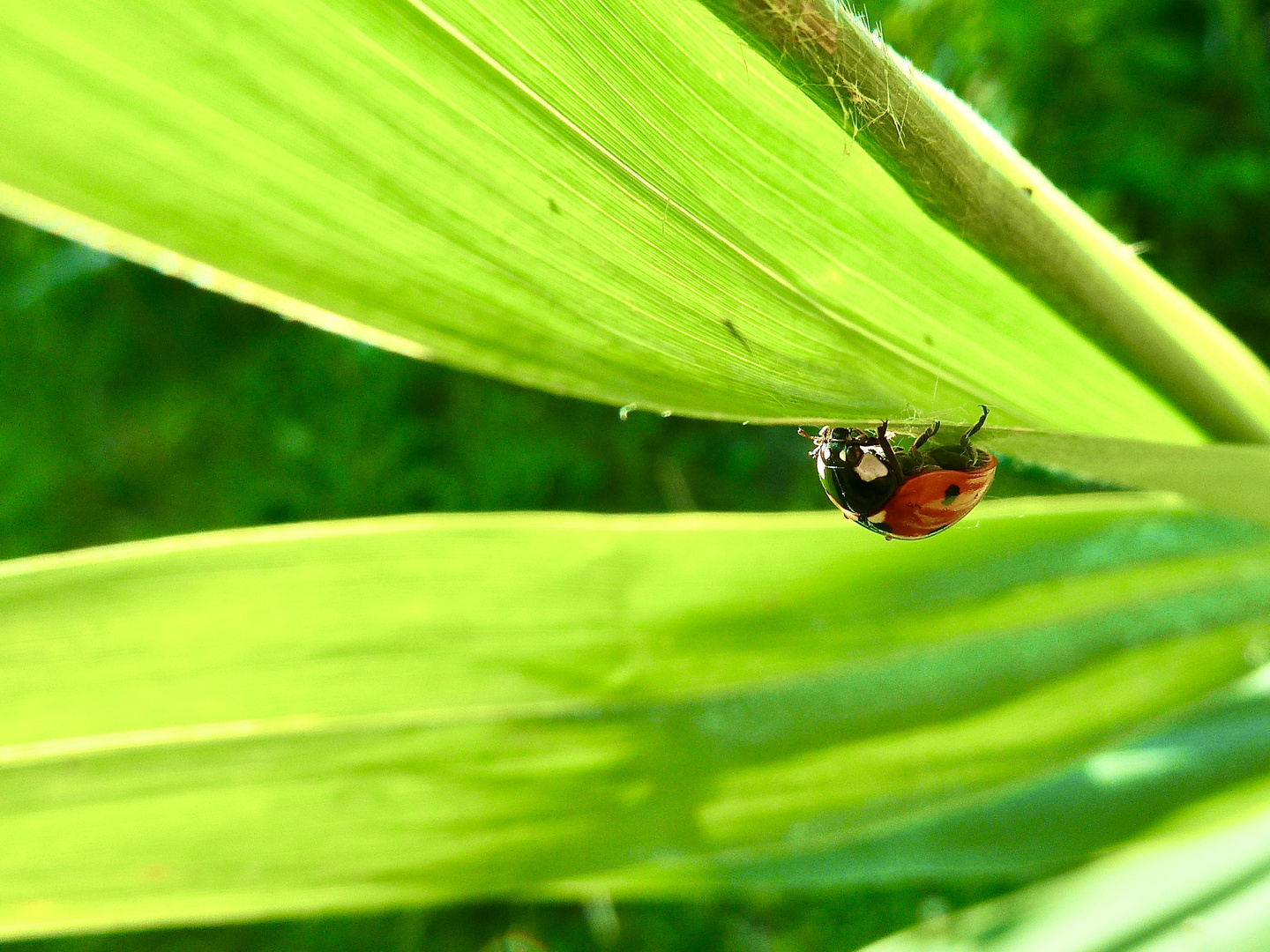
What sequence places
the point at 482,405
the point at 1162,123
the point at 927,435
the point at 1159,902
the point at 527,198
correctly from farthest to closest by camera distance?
the point at 482,405, the point at 1162,123, the point at 1159,902, the point at 927,435, the point at 527,198

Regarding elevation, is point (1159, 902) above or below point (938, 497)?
below

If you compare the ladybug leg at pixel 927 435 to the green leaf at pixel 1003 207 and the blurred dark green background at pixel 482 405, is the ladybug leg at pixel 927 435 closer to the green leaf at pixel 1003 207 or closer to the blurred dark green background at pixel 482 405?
the green leaf at pixel 1003 207

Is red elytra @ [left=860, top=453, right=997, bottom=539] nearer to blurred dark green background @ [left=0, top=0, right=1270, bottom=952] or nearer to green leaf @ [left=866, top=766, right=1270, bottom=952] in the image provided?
green leaf @ [left=866, top=766, right=1270, bottom=952]

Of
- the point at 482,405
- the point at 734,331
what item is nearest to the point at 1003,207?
the point at 734,331

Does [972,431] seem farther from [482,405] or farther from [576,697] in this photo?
[482,405]

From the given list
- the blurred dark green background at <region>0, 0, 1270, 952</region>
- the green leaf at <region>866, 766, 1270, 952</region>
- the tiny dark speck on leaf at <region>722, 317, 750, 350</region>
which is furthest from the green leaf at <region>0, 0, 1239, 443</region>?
the blurred dark green background at <region>0, 0, 1270, 952</region>

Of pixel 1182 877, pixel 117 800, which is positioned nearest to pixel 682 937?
pixel 1182 877
